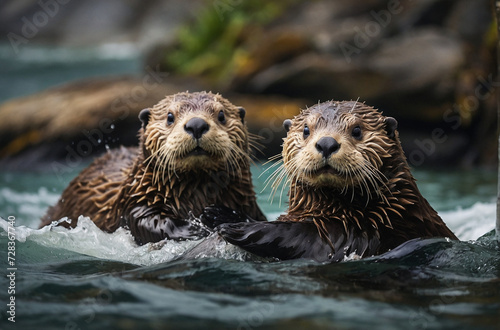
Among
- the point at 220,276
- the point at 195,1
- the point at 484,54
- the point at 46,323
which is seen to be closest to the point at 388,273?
the point at 220,276

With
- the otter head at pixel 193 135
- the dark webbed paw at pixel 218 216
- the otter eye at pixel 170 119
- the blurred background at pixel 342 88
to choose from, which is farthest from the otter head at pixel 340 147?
the blurred background at pixel 342 88

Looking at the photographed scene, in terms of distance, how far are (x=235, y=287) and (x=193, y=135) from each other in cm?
174

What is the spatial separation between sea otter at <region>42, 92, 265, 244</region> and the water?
9.3 inches

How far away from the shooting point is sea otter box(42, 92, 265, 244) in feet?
18.9

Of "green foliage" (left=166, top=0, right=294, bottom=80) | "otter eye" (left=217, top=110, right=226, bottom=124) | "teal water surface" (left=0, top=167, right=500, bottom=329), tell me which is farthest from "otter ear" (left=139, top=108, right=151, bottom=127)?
"green foliage" (left=166, top=0, right=294, bottom=80)

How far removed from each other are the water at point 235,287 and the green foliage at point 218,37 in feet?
33.7

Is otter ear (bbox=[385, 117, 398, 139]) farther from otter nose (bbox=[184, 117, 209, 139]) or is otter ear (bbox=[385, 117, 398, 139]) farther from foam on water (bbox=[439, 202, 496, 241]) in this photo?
foam on water (bbox=[439, 202, 496, 241])

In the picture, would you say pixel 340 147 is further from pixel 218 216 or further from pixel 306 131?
pixel 218 216

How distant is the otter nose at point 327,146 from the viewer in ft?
15.2

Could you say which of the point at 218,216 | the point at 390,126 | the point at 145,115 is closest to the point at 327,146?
A: the point at 390,126

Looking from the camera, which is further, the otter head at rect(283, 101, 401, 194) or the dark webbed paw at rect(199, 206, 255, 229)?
the dark webbed paw at rect(199, 206, 255, 229)

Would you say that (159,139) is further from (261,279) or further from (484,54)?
(484,54)

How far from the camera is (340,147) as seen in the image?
4.70 m

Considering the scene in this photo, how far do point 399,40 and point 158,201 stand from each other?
8.59 m
